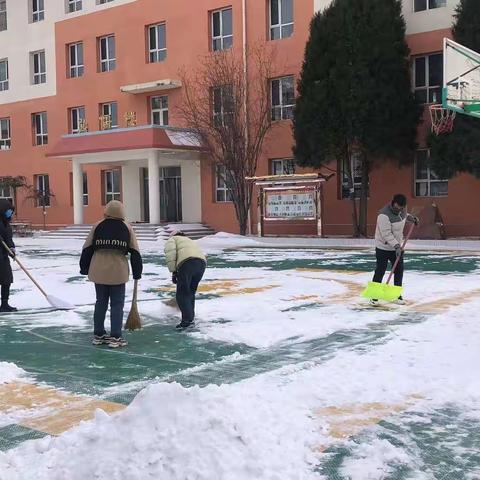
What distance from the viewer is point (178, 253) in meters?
7.89

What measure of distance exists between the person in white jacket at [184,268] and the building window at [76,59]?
28.9 m

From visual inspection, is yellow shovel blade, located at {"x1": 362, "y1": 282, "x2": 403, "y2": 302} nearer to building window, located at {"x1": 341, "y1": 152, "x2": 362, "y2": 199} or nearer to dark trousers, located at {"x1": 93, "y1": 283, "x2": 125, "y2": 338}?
dark trousers, located at {"x1": 93, "y1": 283, "x2": 125, "y2": 338}

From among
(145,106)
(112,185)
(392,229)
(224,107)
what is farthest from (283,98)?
(392,229)

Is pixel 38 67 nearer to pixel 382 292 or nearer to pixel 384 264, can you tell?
pixel 384 264

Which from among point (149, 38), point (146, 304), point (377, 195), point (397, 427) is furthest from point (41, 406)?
point (149, 38)

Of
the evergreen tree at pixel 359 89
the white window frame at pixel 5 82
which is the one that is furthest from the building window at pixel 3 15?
the evergreen tree at pixel 359 89

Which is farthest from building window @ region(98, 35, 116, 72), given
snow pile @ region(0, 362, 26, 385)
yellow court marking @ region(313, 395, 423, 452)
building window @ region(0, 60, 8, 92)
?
yellow court marking @ region(313, 395, 423, 452)

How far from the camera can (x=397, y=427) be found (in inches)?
179

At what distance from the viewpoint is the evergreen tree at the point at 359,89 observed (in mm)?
22422

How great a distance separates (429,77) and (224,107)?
26.8 ft

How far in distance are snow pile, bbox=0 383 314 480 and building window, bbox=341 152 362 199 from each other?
20668mm

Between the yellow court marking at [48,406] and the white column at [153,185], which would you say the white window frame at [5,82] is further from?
the yellow court marking at [48,406]

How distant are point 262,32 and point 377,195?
8638 mm

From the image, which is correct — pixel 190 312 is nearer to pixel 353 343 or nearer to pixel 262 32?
pixel 353 343
